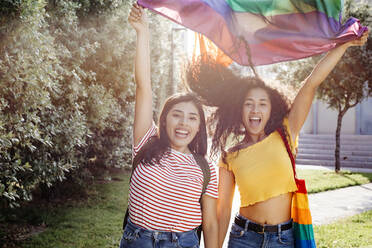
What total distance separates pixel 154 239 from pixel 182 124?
2.79 ft

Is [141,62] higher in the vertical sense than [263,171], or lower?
higher

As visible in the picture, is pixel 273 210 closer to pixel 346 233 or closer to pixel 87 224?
pixel 346 233

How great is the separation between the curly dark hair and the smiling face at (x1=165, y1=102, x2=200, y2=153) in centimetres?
44

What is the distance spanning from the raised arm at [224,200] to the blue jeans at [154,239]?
55 centimetres

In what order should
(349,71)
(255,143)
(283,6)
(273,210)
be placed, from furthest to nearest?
1. (349,71)
2. (283,6)
3. (255,143)
4. (273,210)

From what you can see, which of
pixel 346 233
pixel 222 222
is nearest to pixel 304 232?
pixel 222 222

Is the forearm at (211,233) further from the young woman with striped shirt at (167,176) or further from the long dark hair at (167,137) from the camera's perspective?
the long dark hair at (167,137)

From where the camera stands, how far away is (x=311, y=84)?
3.23 meters

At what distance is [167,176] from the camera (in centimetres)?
276

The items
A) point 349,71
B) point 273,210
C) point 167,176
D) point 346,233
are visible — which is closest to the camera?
point 167,176

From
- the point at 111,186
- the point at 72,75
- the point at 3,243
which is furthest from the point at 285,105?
Result: the point at 111,186

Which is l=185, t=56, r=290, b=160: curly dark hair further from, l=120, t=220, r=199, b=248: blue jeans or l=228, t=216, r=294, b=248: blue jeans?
l=120, t=220, r=199, b=248: blue jeans

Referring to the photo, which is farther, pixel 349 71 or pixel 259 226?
pixel 349 71

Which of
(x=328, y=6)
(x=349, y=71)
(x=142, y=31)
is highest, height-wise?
(x=349, y=71)
